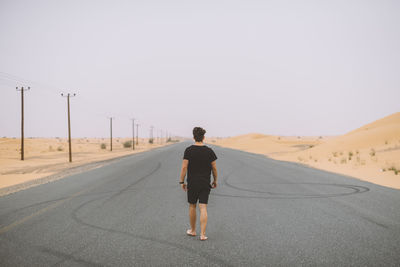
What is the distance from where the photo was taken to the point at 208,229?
5.86 metres

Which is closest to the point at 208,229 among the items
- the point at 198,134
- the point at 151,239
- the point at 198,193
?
the point at 198,193

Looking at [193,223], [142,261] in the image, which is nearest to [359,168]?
Result: [193,223]

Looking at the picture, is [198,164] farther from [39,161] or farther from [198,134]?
[39,161]

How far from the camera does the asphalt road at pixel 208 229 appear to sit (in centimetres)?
436

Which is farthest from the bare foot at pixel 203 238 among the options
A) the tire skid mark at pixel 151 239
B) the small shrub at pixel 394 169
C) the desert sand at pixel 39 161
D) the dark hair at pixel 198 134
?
the small shrub at pixel 394 169

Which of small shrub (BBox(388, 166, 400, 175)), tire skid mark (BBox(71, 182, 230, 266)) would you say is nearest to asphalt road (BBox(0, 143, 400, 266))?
tire skid mark (BBox(71, 182, 230, 266))

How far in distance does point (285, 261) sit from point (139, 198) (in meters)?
5.58

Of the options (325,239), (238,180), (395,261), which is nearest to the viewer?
(395,261)

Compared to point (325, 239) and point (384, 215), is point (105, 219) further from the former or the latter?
point (384, 215)

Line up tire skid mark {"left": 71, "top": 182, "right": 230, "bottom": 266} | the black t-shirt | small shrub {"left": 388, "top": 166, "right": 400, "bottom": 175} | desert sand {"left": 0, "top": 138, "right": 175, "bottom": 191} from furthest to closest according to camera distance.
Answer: desert sand {"left": 0, "top": 138, "right": 175, "bottom": 191} < small shrub {"left": 388, "top": 166, "right": 400, "bottom": 175} < the black t-shirt < tire skid mark {"left": 71, "top": 182, "right": 230, "bottom": 266}

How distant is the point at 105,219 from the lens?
21.4 feet

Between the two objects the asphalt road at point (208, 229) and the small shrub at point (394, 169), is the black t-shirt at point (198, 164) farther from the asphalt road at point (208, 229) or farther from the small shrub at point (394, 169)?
the small shrub at point (394, 169)

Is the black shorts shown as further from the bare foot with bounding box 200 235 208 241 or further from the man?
the bare foot with bounding box 200 235 208 241

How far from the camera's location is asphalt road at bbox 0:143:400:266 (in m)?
4.36
